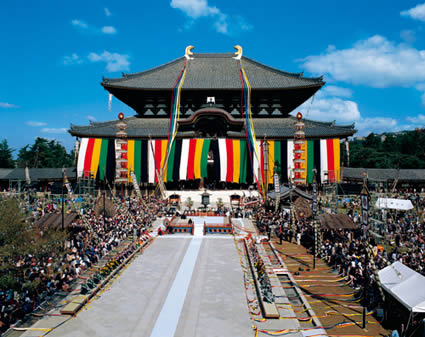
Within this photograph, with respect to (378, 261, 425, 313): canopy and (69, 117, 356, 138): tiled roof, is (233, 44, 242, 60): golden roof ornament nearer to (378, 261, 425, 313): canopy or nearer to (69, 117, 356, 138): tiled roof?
(69, 117, 356, 138): tiled roof

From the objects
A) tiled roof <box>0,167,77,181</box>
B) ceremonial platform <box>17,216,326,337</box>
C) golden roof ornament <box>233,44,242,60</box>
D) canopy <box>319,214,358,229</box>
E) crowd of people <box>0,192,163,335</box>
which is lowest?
ceremonial platform <box>17,216,326,337</box>

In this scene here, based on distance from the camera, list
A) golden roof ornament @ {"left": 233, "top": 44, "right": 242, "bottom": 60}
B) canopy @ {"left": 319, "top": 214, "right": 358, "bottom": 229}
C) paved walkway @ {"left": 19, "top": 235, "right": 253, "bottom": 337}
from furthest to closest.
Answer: golden roof ornament @ {"left": 233, "top": 44, "right": 242, "bottom": 60}, canopy @ {"left": 319, "top": 214, "right": 358, "bottom": 229}, paved walkway @ {"left": 19, "top": 235, "right": 253, "bottom": 337}

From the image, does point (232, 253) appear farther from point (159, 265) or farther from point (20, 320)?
point (20, 320)

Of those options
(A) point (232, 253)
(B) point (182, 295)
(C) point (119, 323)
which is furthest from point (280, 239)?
(C) point (119, 323)

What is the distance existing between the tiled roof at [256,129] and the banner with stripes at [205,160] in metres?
0.94

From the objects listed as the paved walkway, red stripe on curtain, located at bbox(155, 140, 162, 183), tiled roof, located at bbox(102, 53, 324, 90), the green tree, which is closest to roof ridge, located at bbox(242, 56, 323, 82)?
tiled roof, located at bbox(102, 53, 324, 90)

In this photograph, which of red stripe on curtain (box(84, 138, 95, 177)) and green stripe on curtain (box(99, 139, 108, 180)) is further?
green stripe on curtain (box(99, 139, 108, 180))

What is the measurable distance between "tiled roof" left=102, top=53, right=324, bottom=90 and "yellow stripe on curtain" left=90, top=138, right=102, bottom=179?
9269mm

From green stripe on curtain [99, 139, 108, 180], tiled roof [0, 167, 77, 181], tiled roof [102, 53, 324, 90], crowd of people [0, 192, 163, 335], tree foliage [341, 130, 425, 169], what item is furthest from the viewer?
tree foliage [341, 130, 425, 169]

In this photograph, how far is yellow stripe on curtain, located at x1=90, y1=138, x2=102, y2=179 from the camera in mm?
44562

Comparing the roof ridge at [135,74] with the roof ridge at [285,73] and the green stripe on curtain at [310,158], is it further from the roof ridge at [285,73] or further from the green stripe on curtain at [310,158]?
the green stripe on curtain at [310,158]

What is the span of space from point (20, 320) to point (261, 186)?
32.2 metres

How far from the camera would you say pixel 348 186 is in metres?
45.0

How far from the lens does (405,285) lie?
39.1 feet
